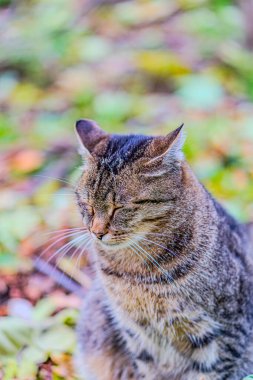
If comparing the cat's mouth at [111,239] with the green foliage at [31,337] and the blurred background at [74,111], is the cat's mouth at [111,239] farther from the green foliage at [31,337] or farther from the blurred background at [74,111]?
the green foliage at [31,337]

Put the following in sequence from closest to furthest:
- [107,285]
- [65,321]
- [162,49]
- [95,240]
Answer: [95,240], [107,285], [65,321], [162,49]

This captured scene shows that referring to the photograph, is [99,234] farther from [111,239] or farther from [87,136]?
[87,136]

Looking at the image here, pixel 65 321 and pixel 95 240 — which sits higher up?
pixel 95 240

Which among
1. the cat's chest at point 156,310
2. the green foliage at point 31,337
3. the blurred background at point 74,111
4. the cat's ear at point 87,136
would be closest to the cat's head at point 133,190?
the cat's ear at point 87,136

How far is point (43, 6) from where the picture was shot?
7887mm

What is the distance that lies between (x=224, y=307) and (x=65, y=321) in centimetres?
108

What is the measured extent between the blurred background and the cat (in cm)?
39

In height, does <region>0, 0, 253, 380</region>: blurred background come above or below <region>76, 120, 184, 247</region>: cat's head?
below

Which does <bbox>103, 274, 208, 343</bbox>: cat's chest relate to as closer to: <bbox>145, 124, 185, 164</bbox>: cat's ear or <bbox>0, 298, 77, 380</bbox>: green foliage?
<bbox>145, 124, 185, 164</bbox>: cat's ear

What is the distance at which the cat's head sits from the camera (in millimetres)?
2688

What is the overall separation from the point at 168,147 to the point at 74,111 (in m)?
3.48

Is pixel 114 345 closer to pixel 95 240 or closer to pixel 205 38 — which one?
pixel 95 240

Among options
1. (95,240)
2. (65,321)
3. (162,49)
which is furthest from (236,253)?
(162,49)


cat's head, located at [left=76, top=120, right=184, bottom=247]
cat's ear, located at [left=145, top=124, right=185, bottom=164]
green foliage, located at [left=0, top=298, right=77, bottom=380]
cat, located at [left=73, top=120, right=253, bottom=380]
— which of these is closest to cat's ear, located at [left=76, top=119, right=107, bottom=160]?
cat, located at [left=73, top=120, right=253, bottom=380]
